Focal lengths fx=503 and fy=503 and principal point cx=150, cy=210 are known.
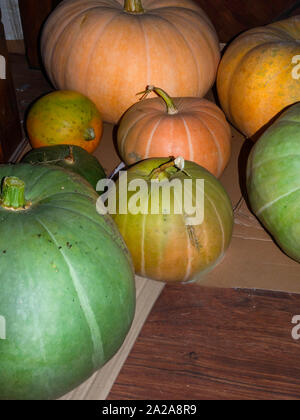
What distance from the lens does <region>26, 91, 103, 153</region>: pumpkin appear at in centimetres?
113

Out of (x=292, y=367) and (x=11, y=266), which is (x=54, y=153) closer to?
(x=11, y=266)

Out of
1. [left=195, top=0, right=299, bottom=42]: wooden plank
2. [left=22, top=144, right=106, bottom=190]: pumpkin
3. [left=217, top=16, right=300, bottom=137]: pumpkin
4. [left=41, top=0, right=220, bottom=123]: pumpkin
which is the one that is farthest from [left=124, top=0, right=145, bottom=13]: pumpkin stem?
[left=195, top=0, right=299, bottom=42]: wooden plank

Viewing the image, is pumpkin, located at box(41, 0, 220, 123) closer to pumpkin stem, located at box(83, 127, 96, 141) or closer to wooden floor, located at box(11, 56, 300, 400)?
pumpkin stem, located at box(83, 127, 96, 141)

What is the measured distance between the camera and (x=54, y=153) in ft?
3.37

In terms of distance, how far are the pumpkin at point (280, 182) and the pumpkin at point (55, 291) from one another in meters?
0.33

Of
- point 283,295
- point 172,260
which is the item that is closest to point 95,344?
point 172,260

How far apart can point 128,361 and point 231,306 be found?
0.71ft

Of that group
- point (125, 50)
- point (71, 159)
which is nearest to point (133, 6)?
point (125, 50)

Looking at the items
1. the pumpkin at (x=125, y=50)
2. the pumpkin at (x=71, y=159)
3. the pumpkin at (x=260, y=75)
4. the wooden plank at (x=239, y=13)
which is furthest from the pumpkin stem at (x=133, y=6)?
the wooden plank at (x=239, y=13)

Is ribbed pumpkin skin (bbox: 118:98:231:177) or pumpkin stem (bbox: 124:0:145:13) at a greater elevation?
pumpkin stem (bbox: 124:0:145:13)

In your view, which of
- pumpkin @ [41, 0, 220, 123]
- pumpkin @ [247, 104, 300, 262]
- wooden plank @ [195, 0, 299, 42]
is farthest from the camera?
wooden plank @ [195, 0, 299, 42]

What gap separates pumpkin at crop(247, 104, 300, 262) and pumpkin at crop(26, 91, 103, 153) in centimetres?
40

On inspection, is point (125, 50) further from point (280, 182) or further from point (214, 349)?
point (214, 349)

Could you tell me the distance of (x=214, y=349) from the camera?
2.76 ft
